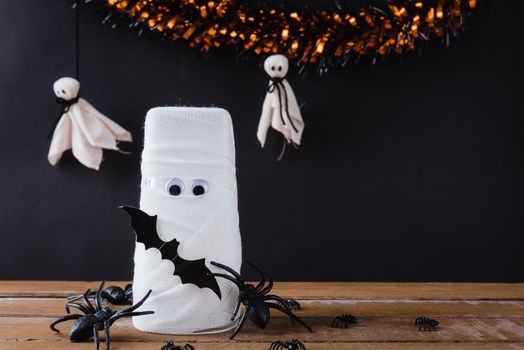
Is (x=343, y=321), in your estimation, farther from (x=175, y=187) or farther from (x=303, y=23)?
(x=303, y=23)

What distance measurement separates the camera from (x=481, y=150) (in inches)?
52.6

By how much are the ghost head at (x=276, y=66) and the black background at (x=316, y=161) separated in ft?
0.39

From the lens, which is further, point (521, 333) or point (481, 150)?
point (481, 150)

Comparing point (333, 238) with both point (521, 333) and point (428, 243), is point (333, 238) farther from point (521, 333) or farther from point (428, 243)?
point (521, 333)

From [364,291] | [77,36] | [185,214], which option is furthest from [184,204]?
[77,36]

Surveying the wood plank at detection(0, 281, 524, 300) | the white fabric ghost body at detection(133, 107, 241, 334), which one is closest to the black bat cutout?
the white fabric ghost body at detection(133, 107, 241, 334)

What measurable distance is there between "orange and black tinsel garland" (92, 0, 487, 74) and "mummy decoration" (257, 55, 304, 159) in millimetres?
62

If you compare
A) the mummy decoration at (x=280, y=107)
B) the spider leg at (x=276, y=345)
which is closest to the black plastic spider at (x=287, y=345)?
the spider leg at (x=276, y=345)

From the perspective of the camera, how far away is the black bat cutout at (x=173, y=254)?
0.56m

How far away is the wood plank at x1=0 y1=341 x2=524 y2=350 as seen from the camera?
1.71 ft

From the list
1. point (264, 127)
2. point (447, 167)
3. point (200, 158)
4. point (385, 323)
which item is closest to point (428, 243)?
point (447, 167)

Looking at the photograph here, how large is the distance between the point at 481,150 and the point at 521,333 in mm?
→ 839

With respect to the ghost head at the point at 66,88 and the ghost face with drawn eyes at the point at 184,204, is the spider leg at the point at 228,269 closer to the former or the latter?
the ghost face with drawn eyes at the point at 184,204

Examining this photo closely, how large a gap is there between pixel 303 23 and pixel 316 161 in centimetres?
36
